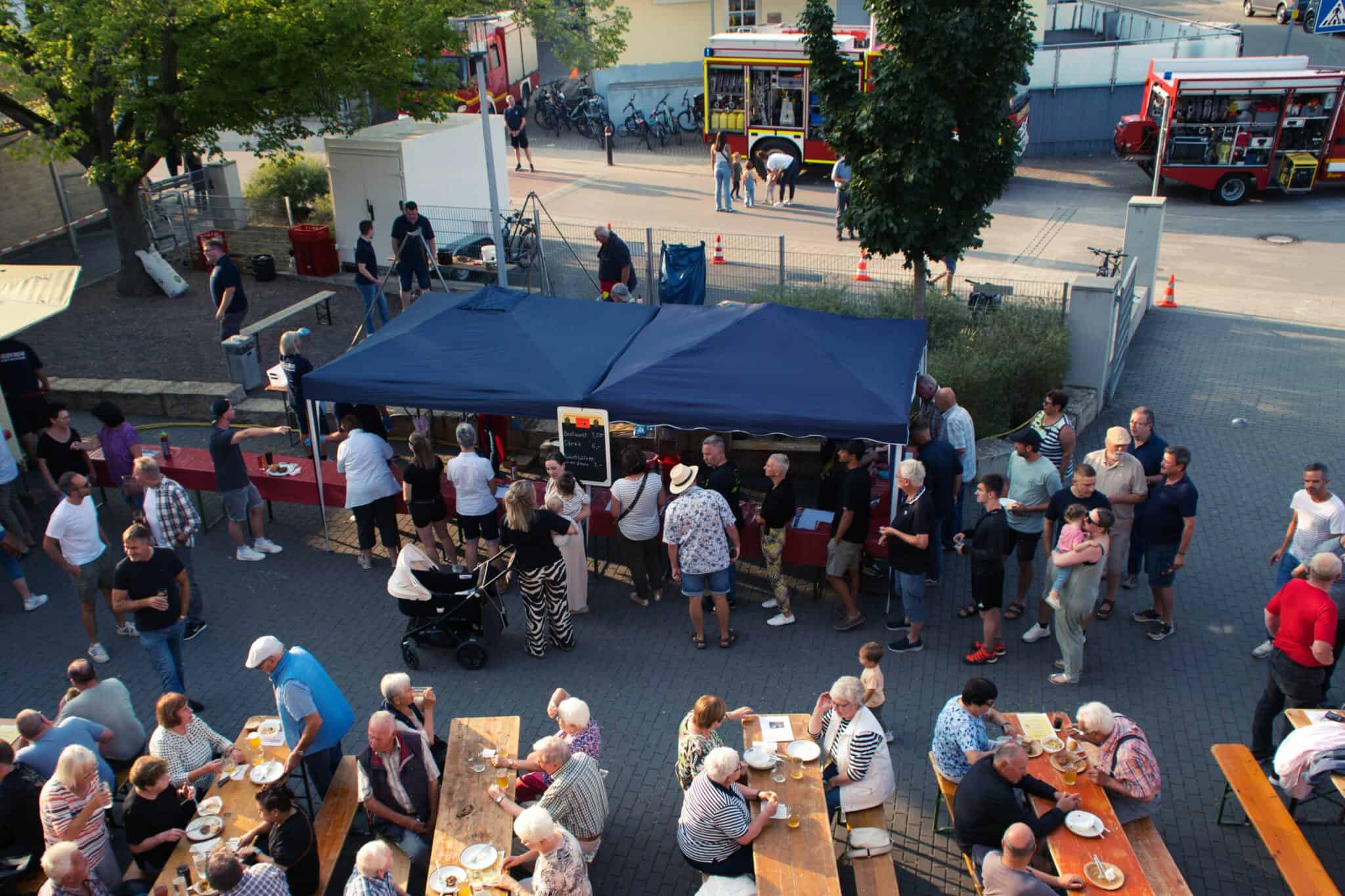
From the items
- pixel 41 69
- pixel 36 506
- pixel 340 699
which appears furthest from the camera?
pixel 41 69

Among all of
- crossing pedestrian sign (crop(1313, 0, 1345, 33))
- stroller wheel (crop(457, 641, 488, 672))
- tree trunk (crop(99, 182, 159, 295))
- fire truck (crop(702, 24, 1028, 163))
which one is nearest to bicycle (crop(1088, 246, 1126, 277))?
crossing pedestrian sign (crop(1313, 0, 1345, 33))

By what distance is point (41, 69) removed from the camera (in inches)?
567

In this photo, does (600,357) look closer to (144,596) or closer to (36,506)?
(144,596)

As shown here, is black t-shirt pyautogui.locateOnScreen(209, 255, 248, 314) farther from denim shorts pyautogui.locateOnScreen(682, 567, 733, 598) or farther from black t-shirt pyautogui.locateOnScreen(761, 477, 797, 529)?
black t-shirt pyautogui.locateOnScreen(761, 477, 797, 529)

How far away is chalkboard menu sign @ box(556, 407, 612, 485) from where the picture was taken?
950cm

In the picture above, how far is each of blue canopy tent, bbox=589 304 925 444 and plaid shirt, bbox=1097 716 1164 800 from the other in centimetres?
309

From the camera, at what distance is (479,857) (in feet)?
20.0

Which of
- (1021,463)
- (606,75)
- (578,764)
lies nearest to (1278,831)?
(1021,463)

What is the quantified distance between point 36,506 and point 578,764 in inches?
317

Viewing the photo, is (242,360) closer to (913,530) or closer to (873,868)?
(913,530)

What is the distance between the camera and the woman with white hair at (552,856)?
5.52 m

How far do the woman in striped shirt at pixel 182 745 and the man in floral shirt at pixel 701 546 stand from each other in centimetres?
365

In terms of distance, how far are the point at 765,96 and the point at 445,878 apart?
819 inches

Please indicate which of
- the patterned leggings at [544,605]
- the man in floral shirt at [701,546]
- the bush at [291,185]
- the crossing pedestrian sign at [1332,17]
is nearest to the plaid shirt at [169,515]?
the patterned leggings at [544,605]
